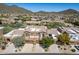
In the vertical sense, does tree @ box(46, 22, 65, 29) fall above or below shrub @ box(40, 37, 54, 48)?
above

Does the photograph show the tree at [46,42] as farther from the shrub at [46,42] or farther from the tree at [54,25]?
the tree at [54,25]

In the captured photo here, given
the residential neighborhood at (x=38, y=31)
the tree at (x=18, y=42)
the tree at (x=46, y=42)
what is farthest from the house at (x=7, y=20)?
the tree at (x=46, y=42)

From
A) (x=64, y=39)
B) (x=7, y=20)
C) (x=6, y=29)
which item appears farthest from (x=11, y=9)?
(x=64, y=39)

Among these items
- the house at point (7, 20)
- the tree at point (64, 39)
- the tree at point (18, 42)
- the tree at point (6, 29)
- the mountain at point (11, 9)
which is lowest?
the tree at point (18, 42)

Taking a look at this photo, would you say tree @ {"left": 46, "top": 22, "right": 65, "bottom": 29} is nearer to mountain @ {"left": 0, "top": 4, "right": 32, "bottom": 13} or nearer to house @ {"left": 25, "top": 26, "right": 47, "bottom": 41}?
house @ {"left": 25, "top": 26, "right": 47, "bottom": 41}

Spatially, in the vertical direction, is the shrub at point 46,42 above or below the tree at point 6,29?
below

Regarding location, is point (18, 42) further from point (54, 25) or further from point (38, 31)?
point (54, 25)

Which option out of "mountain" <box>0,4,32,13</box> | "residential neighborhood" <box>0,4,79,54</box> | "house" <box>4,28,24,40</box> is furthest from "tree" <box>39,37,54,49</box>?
"mountain" <box>0,4,32,13</box>

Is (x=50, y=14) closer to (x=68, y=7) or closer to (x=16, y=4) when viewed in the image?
(x=68, y=7)
